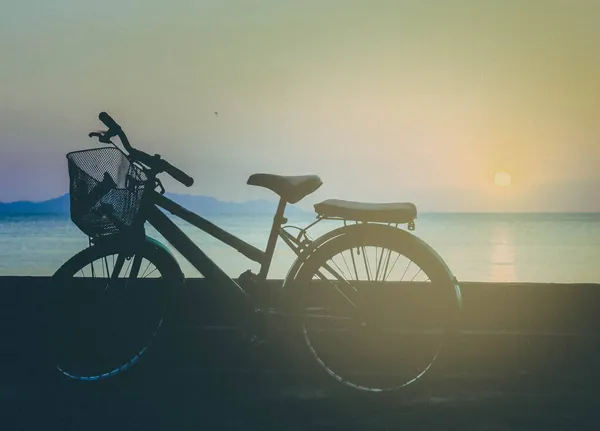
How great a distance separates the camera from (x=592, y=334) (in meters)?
4.53

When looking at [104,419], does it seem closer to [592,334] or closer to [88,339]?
[88,339]

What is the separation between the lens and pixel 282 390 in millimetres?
3305

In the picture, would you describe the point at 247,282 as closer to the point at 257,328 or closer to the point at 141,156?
the point at 257,328

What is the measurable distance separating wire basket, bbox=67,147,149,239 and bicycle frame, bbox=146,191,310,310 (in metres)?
0.11

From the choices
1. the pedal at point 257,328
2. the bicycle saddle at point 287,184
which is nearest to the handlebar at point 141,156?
the bicycle saddle at point 287,184

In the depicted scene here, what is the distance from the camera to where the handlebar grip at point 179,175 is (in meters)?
3.22

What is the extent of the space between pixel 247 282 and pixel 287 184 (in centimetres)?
→ 60

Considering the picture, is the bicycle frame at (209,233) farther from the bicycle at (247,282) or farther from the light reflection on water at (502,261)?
the light reflection on water at (502,261)

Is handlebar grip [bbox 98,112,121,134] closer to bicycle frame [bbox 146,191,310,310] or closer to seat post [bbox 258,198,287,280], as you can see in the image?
bicycle frame [bbox 146,191,310,310]

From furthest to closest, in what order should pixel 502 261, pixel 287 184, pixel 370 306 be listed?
pixel 502 261
pixel 370 306
pixel 287 184

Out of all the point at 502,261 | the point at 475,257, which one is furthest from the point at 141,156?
the point at 475,257

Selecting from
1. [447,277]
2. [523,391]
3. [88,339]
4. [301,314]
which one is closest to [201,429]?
[301,314]

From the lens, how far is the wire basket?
3.12 meters

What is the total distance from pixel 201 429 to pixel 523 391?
1.70m
